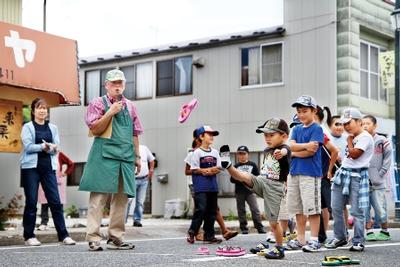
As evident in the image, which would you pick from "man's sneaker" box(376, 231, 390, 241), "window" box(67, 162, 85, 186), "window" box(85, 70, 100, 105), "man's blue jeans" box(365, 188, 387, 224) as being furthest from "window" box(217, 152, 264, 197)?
"man's sneaker" box(376, 231, 390, 241)

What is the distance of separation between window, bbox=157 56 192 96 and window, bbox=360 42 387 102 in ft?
16.8

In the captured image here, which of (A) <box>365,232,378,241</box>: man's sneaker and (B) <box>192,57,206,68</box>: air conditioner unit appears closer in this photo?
(A) <box>365,232,378,241</box>: man's sneaker

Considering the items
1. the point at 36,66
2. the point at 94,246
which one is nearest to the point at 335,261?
the point at 94,246

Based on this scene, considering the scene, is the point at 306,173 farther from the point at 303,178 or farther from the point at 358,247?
the point at 358,247

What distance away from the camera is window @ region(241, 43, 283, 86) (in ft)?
66.7

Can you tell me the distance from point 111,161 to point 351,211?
2.73 meters

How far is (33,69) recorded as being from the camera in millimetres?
11633

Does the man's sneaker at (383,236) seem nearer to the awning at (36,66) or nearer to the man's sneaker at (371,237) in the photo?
the man's sneaker at (371,237)

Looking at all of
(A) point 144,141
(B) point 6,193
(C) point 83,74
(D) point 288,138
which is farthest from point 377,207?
(B) point 6,193

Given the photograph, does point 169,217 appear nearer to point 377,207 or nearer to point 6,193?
point 6,193

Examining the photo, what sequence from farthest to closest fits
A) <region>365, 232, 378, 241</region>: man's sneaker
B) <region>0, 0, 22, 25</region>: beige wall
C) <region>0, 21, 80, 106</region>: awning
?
<region>0, 0, 22, 25</region>: beige wall → <region>0, 21, 80, 106</region>: awning → <region>365, 232, 378, 241</region>: man's sneaker

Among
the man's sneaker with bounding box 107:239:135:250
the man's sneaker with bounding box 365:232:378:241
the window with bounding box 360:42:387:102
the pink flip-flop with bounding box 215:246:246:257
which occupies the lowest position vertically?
the man's sneaker with bounding box 365:232:378:241

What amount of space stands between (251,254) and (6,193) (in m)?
20.6

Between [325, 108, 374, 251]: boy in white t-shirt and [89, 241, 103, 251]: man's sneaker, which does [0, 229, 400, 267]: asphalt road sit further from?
[325, 108, 374, 251]: boy in white t-shirt
